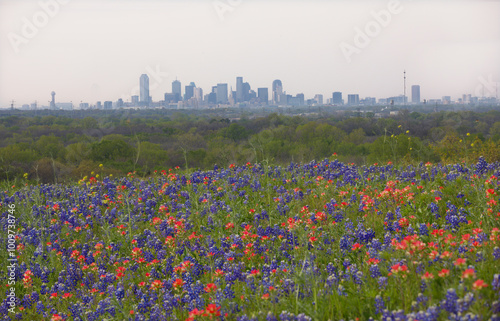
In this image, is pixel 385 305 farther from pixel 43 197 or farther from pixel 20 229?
pixel 43 197

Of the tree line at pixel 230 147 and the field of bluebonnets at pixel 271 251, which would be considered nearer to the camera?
the field of bluebonnets at pixel 271 251

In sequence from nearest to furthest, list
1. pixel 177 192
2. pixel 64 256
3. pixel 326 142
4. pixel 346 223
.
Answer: pixel 346 223 → pixel 64 256 → pixel 177 192 → pixel 326 142

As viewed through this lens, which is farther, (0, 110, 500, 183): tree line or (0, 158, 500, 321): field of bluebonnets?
(0, 110, 500, 183): tree line

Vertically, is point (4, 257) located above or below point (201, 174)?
below

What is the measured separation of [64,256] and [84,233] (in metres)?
1.11

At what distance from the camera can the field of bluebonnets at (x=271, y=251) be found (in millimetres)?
3408

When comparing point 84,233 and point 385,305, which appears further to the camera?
point 84,233

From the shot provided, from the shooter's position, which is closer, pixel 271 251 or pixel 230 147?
pixel 271 251

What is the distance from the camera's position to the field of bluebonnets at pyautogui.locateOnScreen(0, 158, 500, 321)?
3.41 metres

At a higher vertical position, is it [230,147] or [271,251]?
[230,147]

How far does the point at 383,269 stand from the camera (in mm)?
3809

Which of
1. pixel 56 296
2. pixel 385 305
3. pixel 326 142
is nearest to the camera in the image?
pixel 385 305

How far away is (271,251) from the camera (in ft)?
16.7

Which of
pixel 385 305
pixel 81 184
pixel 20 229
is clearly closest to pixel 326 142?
pixel 81 184
